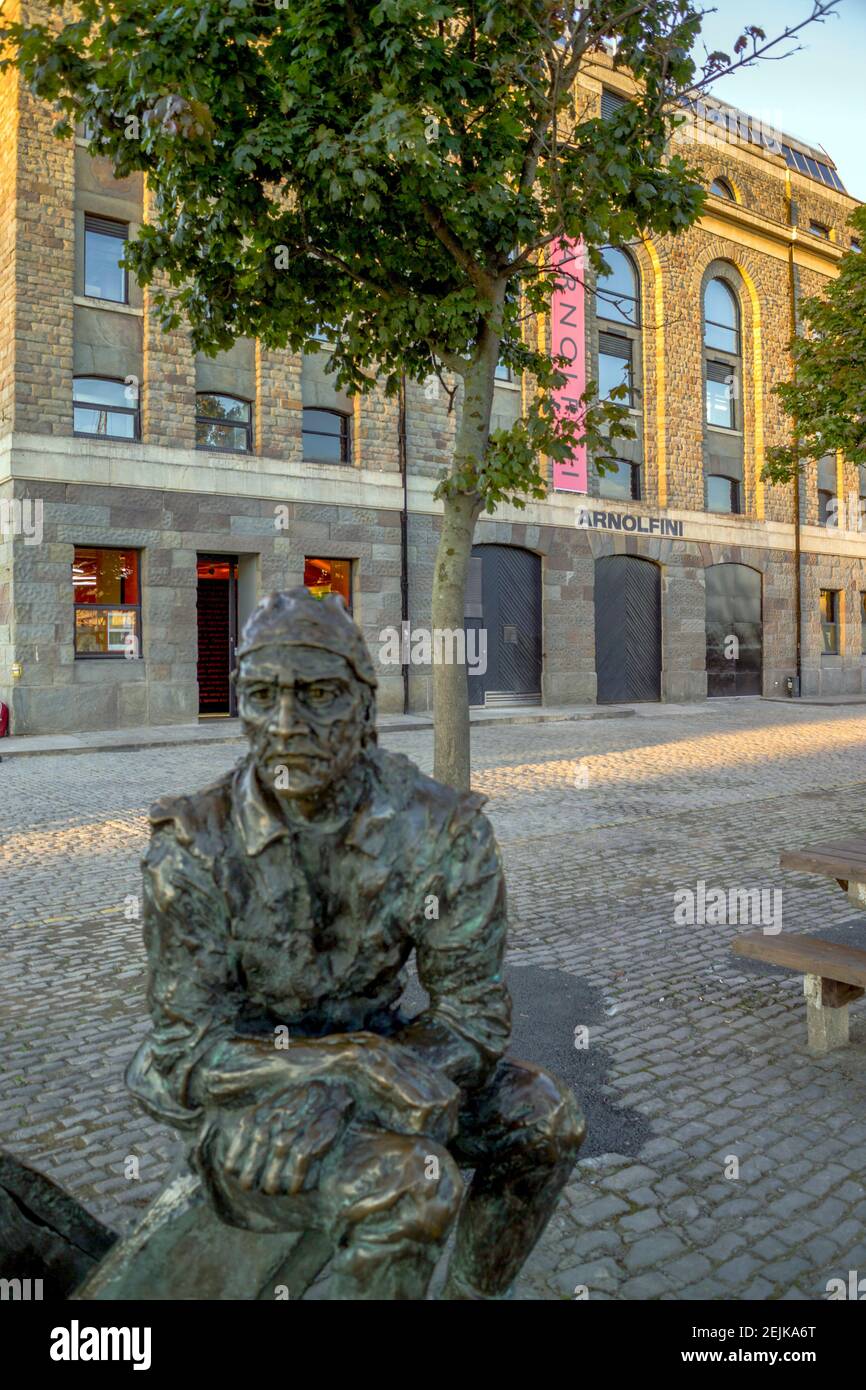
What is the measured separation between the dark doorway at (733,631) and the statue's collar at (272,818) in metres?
26.8

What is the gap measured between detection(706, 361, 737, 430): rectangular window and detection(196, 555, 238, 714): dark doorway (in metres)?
14.9

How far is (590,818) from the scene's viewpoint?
9922mm

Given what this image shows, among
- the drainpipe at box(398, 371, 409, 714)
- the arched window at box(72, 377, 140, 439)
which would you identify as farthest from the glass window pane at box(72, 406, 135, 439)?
the drainpipe at box(398, 371, 409, 714)

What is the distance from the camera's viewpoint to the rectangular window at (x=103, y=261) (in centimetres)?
1806

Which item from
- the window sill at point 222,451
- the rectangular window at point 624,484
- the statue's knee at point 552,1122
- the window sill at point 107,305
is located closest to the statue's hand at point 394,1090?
the statue's knee at point 552,1122

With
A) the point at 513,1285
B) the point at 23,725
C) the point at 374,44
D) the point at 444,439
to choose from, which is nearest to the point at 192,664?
the point at 23,725

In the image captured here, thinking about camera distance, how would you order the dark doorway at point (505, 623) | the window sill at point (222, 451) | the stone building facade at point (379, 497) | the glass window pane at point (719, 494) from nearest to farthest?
the stone building facade at point (379, 497) → the window sill at point (222, 451) → the dark doorway at point (505, 623) → the glass window pane at point (719, 494)

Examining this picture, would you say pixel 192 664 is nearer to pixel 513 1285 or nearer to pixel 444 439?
pixel 444 439

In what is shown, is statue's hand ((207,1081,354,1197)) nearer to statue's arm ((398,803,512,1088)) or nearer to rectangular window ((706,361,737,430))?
statue's arm ((398,803,512,1088))

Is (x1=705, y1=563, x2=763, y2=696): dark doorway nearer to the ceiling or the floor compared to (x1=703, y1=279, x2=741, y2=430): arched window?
nearer to the floor

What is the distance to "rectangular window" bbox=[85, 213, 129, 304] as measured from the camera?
59.3ft

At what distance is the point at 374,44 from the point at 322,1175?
6783mm

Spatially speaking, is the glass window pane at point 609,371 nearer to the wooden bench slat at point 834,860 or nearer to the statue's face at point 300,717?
the wooden bench slat at point 834,860

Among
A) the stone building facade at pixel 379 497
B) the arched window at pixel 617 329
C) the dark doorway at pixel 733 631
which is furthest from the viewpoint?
the dark doorway at pixel 733 631
